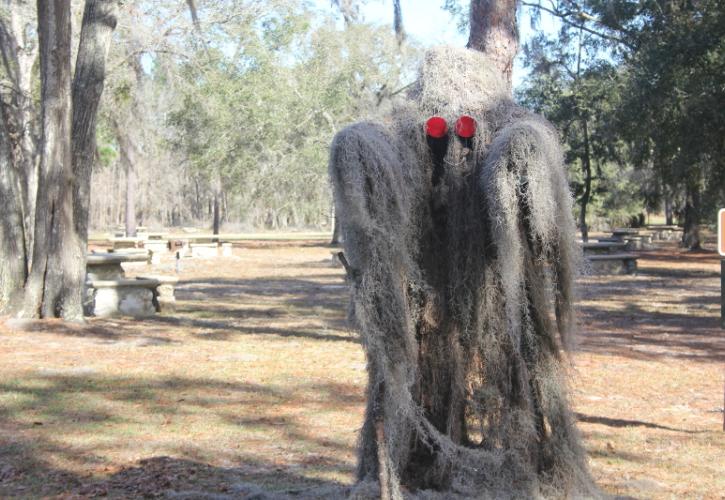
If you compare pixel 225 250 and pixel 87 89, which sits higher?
pixel 87 89

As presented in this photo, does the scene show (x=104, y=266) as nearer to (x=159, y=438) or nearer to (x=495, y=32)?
(x=159, y=438)

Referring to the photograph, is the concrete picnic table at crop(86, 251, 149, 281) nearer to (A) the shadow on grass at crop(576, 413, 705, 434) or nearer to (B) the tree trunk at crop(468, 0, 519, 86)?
(B) the tree trunk at crop(468, 0, 519, 86)

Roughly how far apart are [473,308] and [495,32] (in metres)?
3.16

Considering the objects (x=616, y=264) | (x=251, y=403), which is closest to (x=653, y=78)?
(x=616, y=264)

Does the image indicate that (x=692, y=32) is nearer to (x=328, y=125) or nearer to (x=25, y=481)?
(x=25, y=481)

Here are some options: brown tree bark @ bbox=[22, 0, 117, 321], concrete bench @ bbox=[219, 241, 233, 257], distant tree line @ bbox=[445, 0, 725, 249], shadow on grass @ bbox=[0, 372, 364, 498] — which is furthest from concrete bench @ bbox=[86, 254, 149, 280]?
concrete bench @ bbox=[219, 241, 233, 257]

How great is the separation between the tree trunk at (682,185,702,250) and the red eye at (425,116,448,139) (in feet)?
90.3

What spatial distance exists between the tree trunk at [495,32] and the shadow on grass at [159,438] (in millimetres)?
3051

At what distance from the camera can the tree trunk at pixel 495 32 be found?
6430mm

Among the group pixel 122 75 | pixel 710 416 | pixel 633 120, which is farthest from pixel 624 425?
pixel 122 75

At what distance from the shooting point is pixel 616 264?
886 inches

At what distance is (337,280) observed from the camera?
21.2 meters

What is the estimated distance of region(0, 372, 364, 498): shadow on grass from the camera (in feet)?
16.3

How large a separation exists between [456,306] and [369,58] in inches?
1208
